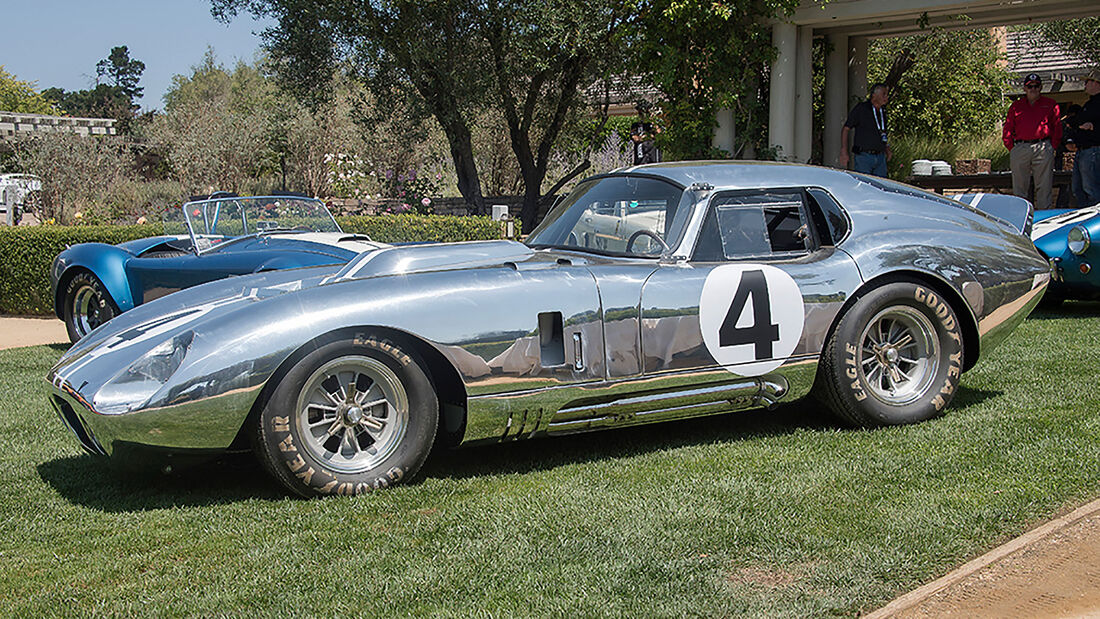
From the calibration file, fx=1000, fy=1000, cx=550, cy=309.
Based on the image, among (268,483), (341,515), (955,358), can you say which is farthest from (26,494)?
(955,358)

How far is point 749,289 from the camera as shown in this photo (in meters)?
4.75

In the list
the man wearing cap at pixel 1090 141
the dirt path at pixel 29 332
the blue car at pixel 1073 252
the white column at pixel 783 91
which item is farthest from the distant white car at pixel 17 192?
the blue car at pixel 1073 252

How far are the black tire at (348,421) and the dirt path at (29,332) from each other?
282 inches

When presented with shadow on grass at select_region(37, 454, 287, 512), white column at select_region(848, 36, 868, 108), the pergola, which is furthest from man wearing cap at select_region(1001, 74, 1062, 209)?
shadow on grass at select_region(37, 454, 287, 512)

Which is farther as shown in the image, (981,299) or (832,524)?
(981,299)

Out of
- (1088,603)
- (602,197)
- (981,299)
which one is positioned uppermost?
(602,197)

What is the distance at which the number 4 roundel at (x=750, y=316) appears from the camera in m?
4.67

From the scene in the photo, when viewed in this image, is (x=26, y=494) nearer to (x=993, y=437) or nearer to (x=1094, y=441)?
(x=993, y=437)

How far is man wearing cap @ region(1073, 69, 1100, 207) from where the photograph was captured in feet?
36.9

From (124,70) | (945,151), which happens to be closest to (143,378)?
(945,151)

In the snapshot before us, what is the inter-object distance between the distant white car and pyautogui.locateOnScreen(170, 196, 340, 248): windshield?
573 inches

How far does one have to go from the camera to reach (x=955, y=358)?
17.1 ft

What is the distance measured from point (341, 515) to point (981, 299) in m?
3.44

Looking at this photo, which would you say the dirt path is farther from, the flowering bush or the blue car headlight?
the flowering bush
